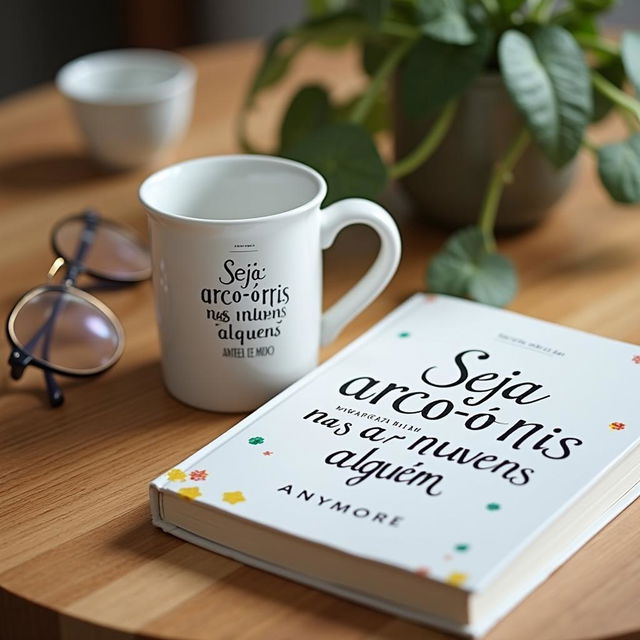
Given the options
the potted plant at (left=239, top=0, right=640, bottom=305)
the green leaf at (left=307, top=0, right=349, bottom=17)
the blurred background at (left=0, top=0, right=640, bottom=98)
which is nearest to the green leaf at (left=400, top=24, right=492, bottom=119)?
the potted plant at (left=239, top=0, right=640, bottom=305)

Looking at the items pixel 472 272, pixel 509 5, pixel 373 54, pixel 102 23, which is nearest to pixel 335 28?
pixel 373 54

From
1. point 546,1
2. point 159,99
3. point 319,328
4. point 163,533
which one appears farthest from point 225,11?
point 163,533

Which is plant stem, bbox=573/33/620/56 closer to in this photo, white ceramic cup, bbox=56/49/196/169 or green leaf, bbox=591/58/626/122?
green leaf, bbox=591/58/626/122

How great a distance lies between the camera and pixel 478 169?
3.05ft

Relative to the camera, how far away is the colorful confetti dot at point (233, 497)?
1.95 ft

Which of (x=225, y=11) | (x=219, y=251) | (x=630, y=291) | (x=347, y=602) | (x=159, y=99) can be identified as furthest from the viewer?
(x=225, y=11)

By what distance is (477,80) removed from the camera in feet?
2.94

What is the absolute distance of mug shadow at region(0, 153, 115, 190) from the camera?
1.12m

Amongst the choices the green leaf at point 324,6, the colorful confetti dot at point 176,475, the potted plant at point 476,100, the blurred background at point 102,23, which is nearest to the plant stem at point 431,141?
the potted plant at point 476,100

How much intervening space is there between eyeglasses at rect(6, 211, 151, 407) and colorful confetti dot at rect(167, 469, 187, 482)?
170 mm

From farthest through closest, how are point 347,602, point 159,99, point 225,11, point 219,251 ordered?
point 225,11 → point 159,99 → point 219,251 → point 347,602

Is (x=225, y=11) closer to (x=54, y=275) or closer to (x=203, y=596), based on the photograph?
(x=54, y=275)

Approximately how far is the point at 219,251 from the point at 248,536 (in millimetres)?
187

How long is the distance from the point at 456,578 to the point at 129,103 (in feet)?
2.30
